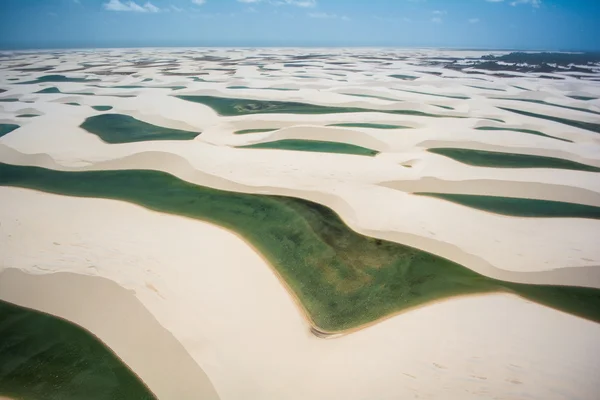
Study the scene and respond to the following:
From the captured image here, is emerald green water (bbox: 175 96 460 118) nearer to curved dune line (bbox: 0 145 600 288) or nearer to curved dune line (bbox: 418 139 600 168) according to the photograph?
curved dune line (bbox: 418 139 600 168)

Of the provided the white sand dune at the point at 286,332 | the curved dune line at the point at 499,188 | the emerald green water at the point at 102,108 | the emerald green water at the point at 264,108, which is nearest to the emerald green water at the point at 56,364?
the white sand dune at the point at 286,332

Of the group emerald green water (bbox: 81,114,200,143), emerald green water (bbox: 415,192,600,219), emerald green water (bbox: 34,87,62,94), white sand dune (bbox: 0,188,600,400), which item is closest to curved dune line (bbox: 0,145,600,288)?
emerald green water (bbox: 415,192,600,219)

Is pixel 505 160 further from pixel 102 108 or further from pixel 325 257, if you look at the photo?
pixel 102 108

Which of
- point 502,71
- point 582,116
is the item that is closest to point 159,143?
point 582,116

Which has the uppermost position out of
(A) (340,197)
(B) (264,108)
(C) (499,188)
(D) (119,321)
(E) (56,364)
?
(B) (264,108)

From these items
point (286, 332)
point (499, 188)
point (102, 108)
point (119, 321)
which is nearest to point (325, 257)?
point (286, 332)
